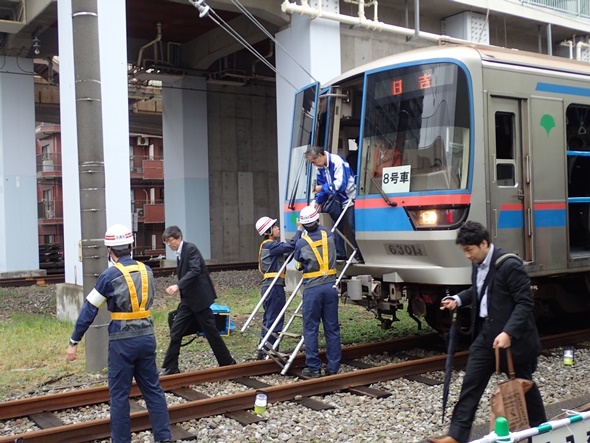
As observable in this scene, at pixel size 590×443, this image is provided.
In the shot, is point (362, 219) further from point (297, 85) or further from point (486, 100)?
point (297, 85)

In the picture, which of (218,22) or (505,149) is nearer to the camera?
(505,149)

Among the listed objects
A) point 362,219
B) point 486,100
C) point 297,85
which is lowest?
point 362,219

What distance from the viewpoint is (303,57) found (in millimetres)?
14867

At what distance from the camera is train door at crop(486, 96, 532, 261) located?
770 cm

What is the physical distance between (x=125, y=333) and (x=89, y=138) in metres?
3.23

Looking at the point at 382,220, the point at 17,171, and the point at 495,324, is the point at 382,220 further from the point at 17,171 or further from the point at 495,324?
the point at 17,171

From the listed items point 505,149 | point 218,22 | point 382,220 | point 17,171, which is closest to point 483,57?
point 505,149

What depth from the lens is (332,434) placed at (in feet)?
19.6

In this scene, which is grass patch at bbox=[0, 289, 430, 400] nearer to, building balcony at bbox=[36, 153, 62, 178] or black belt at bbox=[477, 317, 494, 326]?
black belt at bbox=[477, 317, 494, 326]

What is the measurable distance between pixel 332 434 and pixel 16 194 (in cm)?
1542

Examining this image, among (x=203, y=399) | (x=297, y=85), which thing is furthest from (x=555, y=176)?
(x=297, y=85)

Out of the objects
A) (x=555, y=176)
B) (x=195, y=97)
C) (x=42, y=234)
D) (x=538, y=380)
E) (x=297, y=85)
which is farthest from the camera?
(x=42, y=234)

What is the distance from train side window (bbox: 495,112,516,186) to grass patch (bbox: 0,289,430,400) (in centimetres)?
329

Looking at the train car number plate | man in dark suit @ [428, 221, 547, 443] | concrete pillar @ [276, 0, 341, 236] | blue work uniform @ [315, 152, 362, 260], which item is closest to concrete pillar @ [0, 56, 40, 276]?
concrete pillar @ [276, 0, 341, 236]
